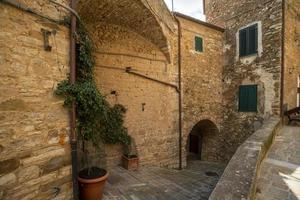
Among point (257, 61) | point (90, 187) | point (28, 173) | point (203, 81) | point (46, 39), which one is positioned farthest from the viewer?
point (203, 81)

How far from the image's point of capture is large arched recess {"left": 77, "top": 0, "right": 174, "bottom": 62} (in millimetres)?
4918

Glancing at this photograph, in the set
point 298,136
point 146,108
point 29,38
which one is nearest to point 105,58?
point 146,108

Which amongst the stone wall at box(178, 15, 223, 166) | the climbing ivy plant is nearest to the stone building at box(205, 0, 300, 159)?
the stone wall at box(178, 15, 223, 166)

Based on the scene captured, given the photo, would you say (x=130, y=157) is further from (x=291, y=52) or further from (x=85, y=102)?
(x=291, y=52)

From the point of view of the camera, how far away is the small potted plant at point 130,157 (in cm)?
606

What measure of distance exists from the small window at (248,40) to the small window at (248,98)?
1.47 metres

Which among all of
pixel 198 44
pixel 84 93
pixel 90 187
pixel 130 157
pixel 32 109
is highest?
pixel 198 44

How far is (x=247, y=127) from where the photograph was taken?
8.45m

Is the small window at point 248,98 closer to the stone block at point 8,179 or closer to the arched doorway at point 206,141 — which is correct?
the arched doorway at point 206,141

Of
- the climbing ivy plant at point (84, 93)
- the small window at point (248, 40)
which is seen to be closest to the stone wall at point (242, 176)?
the climbing ivy plant at point (84, 93)

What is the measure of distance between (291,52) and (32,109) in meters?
9.30

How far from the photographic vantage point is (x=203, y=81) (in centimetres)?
858

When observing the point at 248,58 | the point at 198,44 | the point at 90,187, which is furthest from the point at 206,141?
the point at 90,187

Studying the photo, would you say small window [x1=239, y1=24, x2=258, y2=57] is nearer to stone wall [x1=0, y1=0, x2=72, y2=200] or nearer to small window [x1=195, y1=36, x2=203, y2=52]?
small window [x1=195, y1=36, x2=203, y2=52]
